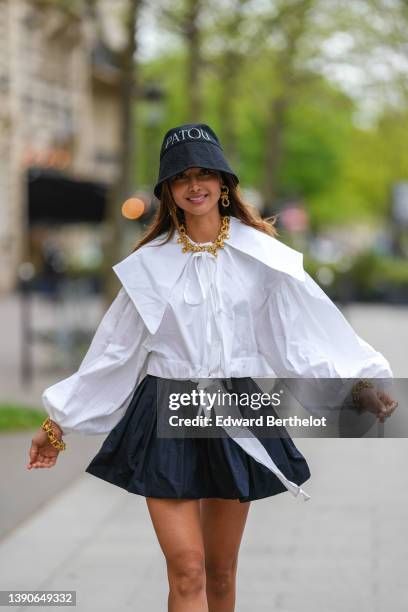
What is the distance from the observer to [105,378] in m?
3.67

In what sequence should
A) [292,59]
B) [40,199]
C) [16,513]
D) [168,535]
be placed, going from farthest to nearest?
[292,59]
[40,199]
[16,513]
[168,535]

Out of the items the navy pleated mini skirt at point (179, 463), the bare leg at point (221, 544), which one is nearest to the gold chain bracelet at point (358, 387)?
the navy pleated mini skirt at point (179, 463)

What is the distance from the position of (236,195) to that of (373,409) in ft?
2.54

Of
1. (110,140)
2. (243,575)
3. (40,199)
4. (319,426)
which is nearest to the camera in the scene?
(319,426)

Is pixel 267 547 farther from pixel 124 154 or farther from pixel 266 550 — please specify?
pixel 124 154

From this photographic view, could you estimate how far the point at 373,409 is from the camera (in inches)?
141

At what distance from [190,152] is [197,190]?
118mm

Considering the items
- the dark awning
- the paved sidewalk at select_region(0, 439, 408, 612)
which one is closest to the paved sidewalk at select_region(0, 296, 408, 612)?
the paved sidewalk at select_region(0, 439, 408, 612)

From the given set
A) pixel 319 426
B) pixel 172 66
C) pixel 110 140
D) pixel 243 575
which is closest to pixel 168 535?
pixel 319 426

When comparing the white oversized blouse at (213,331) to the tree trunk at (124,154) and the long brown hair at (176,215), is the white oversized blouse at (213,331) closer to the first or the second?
the long brown hair at (176,215)

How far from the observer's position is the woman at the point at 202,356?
11.5ft

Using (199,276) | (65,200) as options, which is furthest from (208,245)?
(65,200)

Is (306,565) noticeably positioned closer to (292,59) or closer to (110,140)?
(292,59)

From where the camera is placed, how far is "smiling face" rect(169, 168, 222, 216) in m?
3.61
